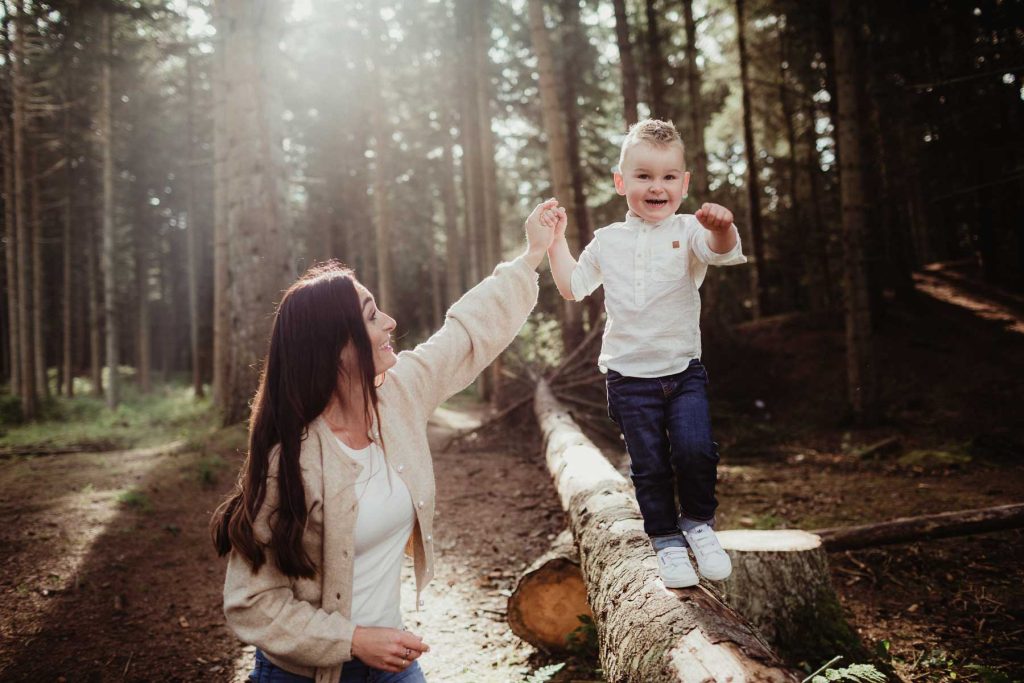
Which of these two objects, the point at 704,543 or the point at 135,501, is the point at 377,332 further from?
the point at 135,501

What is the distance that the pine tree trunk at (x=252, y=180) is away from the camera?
9250mm

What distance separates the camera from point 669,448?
3.20 meters

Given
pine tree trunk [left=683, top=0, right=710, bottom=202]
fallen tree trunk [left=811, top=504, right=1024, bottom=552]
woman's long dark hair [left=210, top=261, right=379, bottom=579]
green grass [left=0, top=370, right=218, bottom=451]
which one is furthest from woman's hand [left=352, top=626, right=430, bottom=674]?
pine tree trunk [left=683, top=0, right=710, bottom=202]

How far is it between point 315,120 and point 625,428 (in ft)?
88.9

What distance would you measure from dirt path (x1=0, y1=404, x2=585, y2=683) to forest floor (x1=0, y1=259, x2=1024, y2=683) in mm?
20

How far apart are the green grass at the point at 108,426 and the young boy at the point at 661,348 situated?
8.18m

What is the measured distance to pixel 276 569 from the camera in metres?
2.07

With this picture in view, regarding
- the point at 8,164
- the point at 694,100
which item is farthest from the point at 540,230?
the point at 8,164

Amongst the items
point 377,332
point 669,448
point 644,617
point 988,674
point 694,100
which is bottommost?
point 988,674

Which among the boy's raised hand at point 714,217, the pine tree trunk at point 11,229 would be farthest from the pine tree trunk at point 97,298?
the boy's raised hand at point 714,217

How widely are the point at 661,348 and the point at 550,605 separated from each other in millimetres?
2311

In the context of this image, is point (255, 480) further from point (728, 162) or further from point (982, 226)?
point (728, 162)

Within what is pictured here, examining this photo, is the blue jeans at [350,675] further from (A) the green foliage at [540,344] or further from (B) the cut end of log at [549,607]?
(A) the green foliage at [540,344]

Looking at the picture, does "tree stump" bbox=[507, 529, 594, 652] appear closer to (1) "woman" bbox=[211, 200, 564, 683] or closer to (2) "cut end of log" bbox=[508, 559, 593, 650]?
(2) "cut end of log" bbox=[508, 559, 593, 650]
